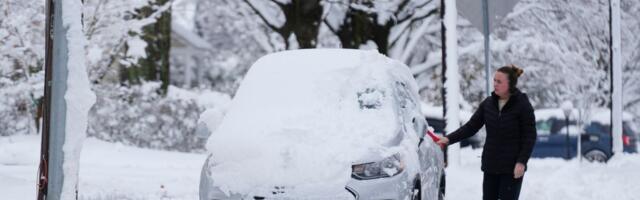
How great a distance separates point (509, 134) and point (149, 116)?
→ 47.7 feet

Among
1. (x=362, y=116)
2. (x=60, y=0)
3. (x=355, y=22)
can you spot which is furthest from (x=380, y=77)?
(x=355, y=22)

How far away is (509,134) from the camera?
7.37 m

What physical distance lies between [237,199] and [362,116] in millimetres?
1185

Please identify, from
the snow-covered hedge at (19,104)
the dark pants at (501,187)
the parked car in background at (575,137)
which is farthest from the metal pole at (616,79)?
the dark pants at (501,187)

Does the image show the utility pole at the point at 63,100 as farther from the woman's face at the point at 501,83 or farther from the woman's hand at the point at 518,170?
the woman's hand at the point at 518,170

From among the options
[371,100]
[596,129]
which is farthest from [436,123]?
[371,100]

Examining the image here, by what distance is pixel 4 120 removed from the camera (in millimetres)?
18594

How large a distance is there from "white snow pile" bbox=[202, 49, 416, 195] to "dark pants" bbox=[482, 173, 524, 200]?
1.04 m

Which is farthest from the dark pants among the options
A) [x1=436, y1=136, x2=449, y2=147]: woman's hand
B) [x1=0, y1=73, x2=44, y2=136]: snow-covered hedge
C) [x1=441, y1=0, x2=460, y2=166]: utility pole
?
[x1=0, y1=73, x2=44, y2=136]: snow-covered hedge

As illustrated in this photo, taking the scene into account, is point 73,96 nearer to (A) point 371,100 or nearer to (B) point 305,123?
(B) point 305,123

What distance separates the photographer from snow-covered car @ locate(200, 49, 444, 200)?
6.64 m

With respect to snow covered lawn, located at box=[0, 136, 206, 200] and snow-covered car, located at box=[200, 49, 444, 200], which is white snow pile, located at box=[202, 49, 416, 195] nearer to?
snow-covered car, located at box=[200, 49, 444, 200]

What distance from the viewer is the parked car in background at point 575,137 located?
76.0ft

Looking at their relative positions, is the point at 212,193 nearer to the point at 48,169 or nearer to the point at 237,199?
the point at 237,199
